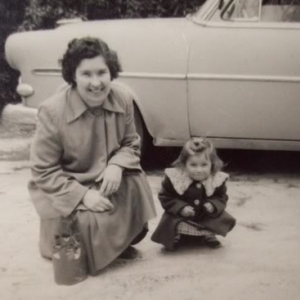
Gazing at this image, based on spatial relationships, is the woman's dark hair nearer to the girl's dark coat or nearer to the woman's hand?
the woman's hand

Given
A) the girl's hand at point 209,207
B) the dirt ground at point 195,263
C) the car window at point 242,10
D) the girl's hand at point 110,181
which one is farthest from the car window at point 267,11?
the girl's hand at point 110,181

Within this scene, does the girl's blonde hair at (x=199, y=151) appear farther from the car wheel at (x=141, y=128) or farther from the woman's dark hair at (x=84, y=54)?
the car wheel at (x=141, y=128)

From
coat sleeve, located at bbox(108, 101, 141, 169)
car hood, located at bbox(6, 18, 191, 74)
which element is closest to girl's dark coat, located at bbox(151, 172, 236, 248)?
coat sleeve, located at bbox(108, 101, 141, 169)

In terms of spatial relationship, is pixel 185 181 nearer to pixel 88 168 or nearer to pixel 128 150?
pixel 128 150

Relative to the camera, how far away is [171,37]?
5359 mm

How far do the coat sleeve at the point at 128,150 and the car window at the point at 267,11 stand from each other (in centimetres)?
183

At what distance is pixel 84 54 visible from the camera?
3.66m

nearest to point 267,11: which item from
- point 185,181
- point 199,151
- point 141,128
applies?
point 141,128

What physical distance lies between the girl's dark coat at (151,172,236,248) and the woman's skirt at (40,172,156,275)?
16cm

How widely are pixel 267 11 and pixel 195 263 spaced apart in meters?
2.31

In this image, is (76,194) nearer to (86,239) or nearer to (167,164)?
(86,239)

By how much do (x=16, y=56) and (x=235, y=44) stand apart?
185 centimetres

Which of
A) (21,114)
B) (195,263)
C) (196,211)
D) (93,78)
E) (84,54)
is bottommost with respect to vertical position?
(195,263)

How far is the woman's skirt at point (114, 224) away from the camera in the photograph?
12.0ft
